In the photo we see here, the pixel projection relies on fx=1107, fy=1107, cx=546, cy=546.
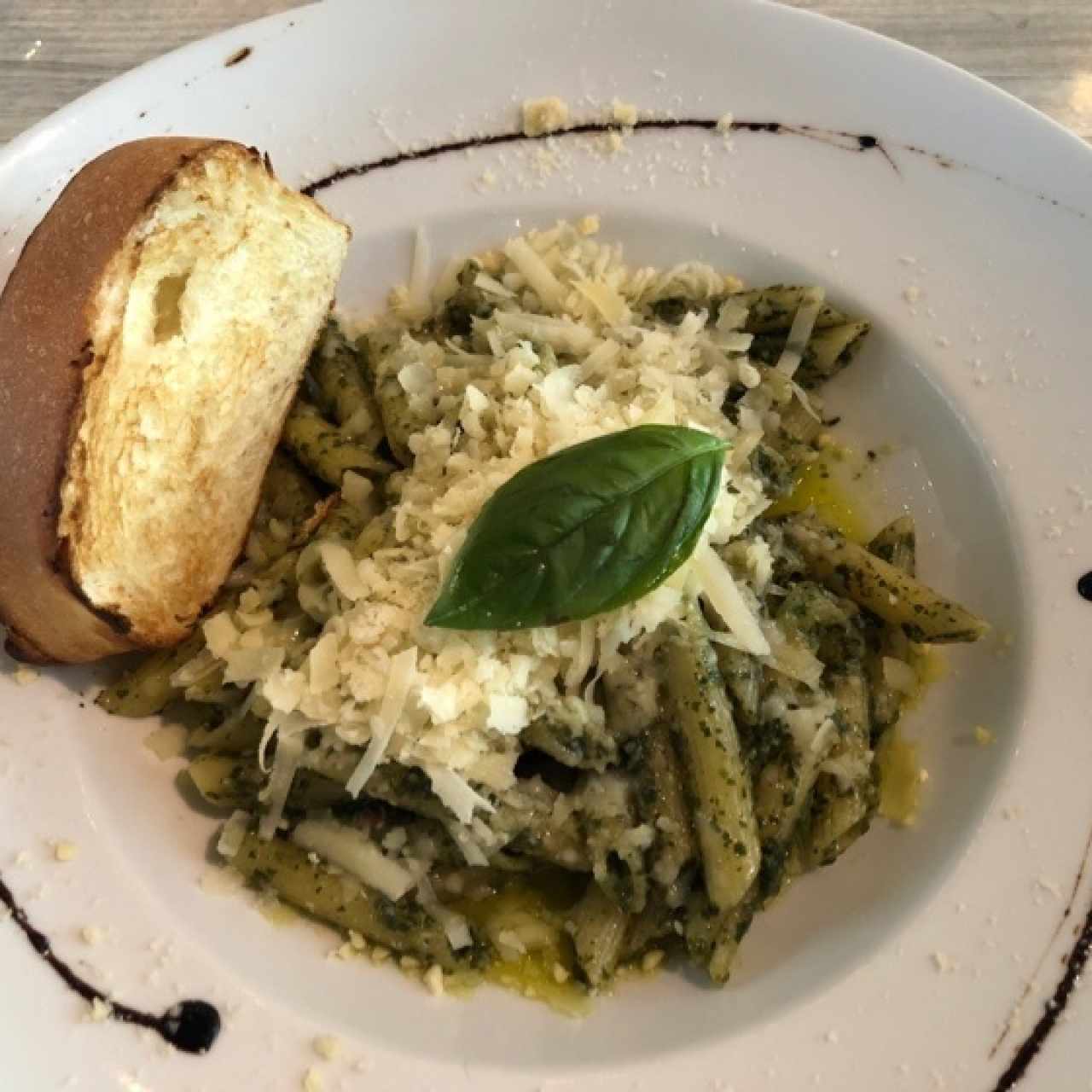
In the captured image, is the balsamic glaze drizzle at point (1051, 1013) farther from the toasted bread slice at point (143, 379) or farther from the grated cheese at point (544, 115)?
the grated cheese at point (544, 115)

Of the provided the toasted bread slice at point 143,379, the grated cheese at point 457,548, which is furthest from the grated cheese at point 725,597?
the toasted bread slice at point 143,379

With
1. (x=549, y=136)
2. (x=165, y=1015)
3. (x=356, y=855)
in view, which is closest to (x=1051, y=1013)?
(x=356, y=855)

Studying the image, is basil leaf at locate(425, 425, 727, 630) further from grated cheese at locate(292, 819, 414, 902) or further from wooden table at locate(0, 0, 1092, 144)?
wooden table at locate(0, 0, 1092, 144)

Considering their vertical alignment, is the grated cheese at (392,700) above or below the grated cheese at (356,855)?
above

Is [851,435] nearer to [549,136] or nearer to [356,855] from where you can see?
[549,136]

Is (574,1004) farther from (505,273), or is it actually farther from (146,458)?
(505,273)

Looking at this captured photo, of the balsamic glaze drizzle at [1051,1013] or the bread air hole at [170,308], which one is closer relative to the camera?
the balsamic glaze drizzle at [1051,1013]

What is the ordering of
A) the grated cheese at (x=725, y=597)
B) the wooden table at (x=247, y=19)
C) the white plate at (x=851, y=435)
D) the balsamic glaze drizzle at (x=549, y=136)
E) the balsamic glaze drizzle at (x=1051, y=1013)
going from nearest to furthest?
the balsamic glaze drizzle at (x=1051, y=1013), the white plate at (x=851, y=435), the grated cheese at (x=725, y=597), the balsamic glaze drizzle at (x=549, y=136), the wooden table at (x=247, y=19)

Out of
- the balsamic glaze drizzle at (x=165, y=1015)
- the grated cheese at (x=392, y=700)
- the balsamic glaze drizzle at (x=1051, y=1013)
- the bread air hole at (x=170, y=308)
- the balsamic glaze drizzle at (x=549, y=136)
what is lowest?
the balsamic glaze drizzle at (x=165, y=1015)
